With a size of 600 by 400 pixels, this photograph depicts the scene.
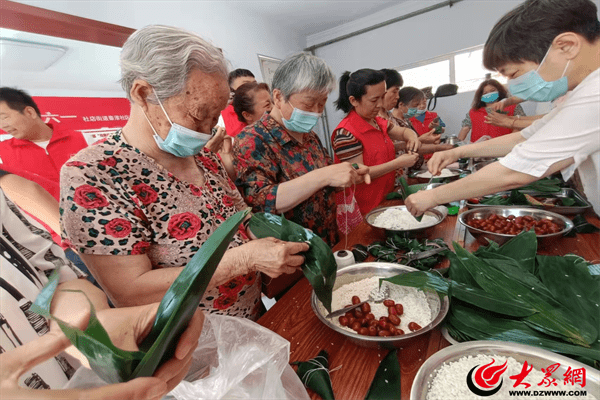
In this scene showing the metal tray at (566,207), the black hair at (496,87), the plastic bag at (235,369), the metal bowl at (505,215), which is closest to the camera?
the plastic bag at (235,369)

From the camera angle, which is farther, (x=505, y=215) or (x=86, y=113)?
(x=86, y=113)

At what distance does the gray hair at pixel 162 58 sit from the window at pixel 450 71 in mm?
6793

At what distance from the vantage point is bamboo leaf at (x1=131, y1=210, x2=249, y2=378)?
560mm

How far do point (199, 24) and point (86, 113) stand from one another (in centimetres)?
245

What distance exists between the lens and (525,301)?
921 mm

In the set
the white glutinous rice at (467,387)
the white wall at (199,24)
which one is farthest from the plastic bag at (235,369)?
the white wall at (199,24)

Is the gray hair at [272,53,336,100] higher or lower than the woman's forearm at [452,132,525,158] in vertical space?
higher

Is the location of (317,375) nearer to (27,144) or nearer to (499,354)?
(499,354)

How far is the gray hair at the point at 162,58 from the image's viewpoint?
973 millimetres

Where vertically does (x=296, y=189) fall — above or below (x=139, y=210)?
below

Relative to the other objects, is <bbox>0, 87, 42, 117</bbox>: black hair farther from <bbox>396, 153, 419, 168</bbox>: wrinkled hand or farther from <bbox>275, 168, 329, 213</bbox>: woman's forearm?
<bbox>396, 153, 419, 168</bbox>: wrinkled hand

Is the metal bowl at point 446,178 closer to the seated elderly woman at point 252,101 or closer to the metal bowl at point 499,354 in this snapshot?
the seated elderly woman at point 252,101

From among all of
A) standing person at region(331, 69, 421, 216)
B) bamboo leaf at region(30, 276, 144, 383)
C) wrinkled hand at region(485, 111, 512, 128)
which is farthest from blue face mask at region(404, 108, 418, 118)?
bamboo leaf at region(30, 276, 144, 383)

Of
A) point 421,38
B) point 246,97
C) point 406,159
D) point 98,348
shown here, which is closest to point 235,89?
point 246,97
